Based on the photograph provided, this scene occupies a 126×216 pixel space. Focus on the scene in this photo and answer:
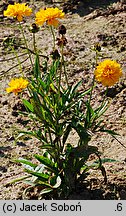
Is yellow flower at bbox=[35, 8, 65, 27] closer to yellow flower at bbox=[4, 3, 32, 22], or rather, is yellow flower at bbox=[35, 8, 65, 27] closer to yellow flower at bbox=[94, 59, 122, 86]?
yellow flower at bbox=[4, 3, 32, 22]

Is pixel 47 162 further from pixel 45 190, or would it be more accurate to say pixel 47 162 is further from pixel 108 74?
pixel 108 74

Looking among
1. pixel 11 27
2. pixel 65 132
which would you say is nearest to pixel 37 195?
pixel 65 132

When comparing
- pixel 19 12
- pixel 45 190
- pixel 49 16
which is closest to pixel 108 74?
pixel 49 16

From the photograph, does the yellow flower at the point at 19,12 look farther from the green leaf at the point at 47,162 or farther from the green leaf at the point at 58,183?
the green leaf at the point at 58,183

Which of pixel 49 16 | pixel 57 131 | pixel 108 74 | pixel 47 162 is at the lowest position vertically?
pixel 47 162

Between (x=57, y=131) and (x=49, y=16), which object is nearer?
(x=49, y=16)

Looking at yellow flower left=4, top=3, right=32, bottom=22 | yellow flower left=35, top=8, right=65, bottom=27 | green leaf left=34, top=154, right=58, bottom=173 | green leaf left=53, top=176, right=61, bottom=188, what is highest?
yellow flower left=4, top=3, right=32, bottom=22

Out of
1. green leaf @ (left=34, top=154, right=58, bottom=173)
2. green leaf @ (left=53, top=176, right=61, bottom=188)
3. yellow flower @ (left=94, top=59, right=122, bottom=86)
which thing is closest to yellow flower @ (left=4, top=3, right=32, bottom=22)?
yellow flower @ (left=94, top=59, right=122, bottom=86)

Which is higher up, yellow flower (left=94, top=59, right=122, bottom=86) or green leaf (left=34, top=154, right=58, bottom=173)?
yellow flower (left=94, top=59, right=122, bottom=86)

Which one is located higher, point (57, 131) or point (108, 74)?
point (108, 74)

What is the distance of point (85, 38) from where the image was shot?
4312mm

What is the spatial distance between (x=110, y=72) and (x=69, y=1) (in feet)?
9.02

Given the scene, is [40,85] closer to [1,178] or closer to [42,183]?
[42,183]

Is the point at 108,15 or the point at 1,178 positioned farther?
the point at 108,15
